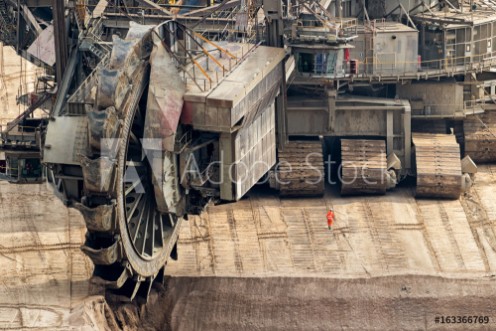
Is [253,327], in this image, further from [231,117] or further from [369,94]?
[369,94]

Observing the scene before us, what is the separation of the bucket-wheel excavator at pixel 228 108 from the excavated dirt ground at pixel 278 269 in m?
1.61

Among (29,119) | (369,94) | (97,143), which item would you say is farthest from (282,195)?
(97,143)

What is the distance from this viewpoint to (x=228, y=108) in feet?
187

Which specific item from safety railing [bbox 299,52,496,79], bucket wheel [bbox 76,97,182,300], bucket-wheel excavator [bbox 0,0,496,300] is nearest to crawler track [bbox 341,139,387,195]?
bucket-wheel excavator [bbox 0,0,496,300]

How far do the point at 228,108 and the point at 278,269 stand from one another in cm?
1140

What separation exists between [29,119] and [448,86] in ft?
68.1

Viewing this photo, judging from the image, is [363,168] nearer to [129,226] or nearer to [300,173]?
[300,173]

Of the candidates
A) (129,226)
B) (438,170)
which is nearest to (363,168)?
(438,170)

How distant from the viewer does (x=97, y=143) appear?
179 ft

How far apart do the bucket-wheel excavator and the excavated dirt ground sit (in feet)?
5.29

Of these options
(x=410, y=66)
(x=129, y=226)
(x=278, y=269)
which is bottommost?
(x=278, y=269)

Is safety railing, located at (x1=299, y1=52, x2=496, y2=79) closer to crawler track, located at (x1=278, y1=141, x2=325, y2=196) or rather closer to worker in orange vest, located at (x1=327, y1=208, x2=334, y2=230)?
crawler track, located at (x1=278, y1=141, x2=325, y2=196)

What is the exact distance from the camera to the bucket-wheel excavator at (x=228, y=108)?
5666 centimetres

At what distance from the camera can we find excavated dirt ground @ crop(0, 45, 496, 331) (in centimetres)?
6291
